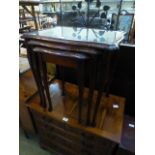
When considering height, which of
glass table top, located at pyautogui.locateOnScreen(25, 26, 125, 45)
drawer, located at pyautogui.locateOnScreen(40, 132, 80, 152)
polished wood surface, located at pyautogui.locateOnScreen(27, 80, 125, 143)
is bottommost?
drawer, located at pyautogui.locateOnScreen(40, 132, 80, 152)

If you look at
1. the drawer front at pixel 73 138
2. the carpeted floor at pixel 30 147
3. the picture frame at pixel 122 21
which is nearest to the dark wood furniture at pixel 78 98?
the drawer front at pixel 73 138

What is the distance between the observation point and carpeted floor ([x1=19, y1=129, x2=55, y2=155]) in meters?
1.38

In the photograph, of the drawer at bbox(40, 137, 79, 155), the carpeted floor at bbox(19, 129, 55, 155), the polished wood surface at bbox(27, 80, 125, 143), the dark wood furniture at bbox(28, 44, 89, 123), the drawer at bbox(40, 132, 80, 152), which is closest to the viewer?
the dark wood furniture at bbox(28, 44, 89, 123)

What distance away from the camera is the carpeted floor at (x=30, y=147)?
54.5 inches

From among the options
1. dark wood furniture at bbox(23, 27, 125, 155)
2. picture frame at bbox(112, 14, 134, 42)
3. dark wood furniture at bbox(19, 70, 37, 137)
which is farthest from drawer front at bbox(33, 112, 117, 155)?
picture frame at bbox(112, 14, 134, 42)

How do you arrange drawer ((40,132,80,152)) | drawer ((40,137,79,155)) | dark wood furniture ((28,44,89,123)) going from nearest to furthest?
dark wood furniture ((28,44,89,123)), drawer ((40,132,80,152)), drawer ((40,137,79,155))

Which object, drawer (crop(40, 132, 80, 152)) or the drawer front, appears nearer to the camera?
the drawer front

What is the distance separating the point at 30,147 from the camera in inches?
56.5

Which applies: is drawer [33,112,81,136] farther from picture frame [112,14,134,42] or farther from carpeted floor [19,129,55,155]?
picture frame [112,14,134,42]

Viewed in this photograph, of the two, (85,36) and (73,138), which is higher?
(85,36)

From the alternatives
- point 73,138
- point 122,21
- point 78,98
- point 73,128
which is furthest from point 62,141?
point 122,21

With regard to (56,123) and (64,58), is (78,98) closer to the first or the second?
(56,123)
